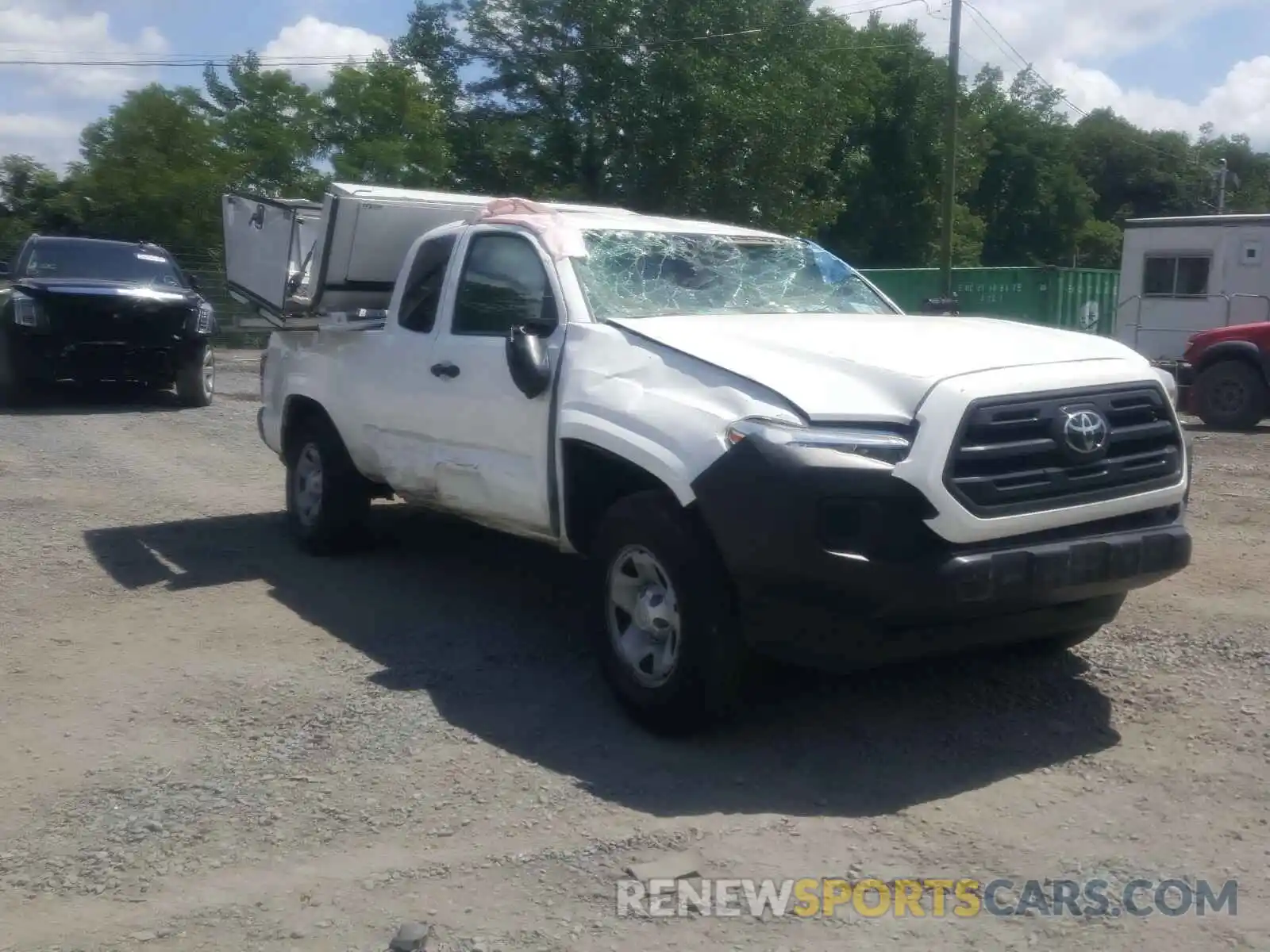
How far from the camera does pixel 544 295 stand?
600 cm

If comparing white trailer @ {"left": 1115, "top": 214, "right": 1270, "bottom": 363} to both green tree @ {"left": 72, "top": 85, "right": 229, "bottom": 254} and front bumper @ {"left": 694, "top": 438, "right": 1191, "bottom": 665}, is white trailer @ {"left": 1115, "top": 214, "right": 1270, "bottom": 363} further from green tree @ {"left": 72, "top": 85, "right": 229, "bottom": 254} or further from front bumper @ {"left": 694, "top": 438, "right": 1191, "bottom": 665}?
green tree @ {"left": 72, "top": 85, "right": 229, "bottom": 254}

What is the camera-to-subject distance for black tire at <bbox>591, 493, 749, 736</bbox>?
15.8 ft

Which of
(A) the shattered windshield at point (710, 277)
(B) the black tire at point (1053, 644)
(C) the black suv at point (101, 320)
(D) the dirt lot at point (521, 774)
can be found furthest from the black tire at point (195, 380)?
(B) the black tire at point (1053, 644)

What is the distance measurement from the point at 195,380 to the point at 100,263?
5.22 feet

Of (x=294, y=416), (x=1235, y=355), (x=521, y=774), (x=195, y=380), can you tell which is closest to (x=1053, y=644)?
(x=521, y=774)

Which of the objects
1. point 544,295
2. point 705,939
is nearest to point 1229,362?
point 544,295

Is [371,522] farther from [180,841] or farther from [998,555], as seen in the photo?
[998,555]

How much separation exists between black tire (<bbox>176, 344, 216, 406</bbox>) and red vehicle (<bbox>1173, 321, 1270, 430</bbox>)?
10343 millimetres

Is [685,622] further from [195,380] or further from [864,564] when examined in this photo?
[195,380]

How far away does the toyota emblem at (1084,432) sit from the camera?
4.75 meters

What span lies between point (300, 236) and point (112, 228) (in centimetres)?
2781

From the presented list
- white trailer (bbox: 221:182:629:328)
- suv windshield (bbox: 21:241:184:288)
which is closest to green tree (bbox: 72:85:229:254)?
suv windshield (bbox: 21:241:184:288)

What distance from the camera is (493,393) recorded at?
6.16 meters

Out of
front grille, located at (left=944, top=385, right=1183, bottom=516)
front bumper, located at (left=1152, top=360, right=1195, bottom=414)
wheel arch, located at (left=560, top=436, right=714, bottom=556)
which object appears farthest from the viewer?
front bumper, located at (left=1152, top=360, right=1195, bottom=414)
